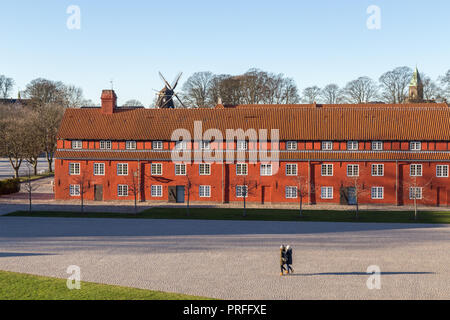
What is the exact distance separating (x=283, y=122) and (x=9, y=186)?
1278 inches

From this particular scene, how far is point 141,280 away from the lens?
20.5 m

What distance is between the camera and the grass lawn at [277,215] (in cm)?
3859

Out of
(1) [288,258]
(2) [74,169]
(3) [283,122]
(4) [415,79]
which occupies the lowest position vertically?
(1) [288,258]

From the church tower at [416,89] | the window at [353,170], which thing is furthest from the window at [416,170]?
the church tower at [416,89]

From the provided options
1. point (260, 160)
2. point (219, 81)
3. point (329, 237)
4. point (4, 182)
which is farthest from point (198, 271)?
point (219, 81)

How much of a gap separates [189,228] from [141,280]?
13.6 metres

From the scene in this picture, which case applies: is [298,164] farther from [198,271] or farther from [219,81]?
[219,81]

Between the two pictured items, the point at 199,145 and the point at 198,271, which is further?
the point at 199,145

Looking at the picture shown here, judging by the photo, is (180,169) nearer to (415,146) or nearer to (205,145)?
(205,145)

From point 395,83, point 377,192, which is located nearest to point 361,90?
point 395,83

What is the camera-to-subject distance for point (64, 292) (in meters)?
18.7

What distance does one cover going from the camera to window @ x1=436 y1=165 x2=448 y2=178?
1885 inches
